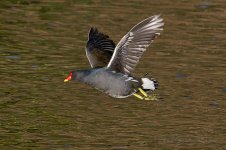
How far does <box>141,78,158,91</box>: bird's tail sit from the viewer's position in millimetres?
9945

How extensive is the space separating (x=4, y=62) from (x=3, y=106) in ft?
7.32

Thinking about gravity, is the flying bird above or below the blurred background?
above

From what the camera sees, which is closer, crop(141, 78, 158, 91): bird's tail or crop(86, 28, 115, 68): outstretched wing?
crop(141, 78, 158, 91): bird's tail

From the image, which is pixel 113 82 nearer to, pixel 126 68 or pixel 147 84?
pixel 126 68

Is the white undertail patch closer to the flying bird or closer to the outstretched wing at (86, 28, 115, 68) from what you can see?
the flying bird

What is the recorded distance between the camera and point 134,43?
393 inches

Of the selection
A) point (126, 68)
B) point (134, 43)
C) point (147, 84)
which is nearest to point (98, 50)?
point (126, 68)

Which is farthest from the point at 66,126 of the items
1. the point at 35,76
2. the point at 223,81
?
the point at 223,81

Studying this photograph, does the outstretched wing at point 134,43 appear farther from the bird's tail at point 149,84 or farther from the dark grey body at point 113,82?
the bird's tail at point 149,84

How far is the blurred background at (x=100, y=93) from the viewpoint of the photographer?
34.6 ft

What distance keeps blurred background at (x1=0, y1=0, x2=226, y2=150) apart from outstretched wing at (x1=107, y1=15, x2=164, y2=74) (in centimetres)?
97

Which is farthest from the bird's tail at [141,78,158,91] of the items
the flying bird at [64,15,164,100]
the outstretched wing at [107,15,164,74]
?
the outstretched wing at [107,15,164,74]

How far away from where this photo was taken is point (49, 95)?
40.2ft

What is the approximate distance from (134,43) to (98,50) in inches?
44.3
